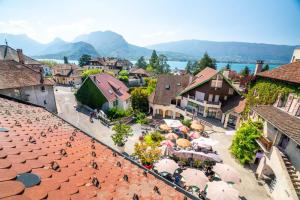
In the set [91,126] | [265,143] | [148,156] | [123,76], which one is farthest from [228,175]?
[123,76]

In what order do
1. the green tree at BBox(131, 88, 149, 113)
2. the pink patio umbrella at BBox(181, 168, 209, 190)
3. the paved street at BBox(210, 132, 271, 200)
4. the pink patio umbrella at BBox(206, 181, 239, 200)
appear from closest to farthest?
1. the pink patio umbrella at BBox(206, 181, 239, 200)
2. the pink patio umbrella at BBox(181, 168, 209, 190)
3. the paved street at BBox(210, 132, 271, 200)
4. the green tree at BBox(131, 88, 149, 113)

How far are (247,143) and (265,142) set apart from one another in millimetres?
2426

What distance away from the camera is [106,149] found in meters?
7.42

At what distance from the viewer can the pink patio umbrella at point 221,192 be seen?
42.1 ft

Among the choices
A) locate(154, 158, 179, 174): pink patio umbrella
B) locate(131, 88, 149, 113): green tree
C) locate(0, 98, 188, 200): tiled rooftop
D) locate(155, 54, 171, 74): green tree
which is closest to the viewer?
locate(0, 98, 188, 200): tiled rooftop

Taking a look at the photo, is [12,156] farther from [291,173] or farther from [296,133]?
[291,173]

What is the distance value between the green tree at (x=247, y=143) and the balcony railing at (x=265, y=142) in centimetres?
72

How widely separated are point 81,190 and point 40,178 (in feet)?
3.11

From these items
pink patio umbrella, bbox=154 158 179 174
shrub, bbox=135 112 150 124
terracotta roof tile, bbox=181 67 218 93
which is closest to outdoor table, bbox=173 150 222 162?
pink patio umbrella, bbox=154 158 179 174

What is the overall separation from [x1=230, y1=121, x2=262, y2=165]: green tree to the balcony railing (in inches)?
28.2

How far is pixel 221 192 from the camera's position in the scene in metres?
13.1

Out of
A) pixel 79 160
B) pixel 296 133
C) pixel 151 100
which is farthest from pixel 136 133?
pixel 79 160

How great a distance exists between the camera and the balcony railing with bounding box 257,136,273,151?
16.4 meters

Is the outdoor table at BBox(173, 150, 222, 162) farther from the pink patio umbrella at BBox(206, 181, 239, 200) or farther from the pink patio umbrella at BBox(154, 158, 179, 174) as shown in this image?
the pink patio umbrella at BBox(206, 181, 239, 200)
